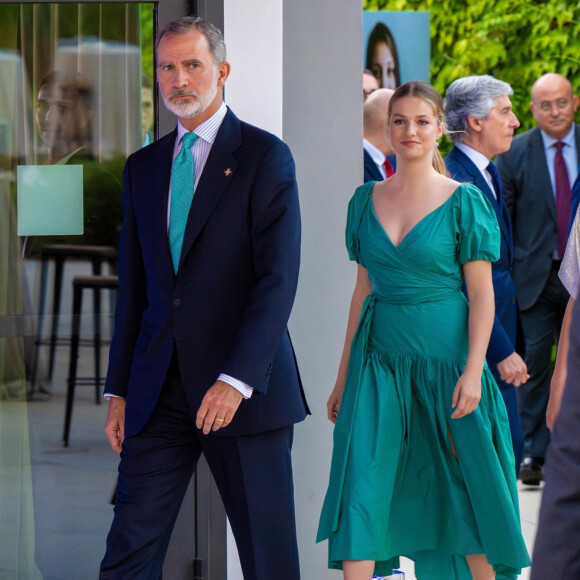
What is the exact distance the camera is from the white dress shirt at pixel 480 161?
184 inches

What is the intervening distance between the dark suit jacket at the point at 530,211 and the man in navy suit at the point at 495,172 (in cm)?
221

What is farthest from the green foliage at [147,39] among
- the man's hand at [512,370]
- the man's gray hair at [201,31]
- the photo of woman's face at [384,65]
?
the photo of woman's face at [384,65]

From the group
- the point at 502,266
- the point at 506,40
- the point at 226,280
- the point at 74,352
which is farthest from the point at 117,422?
the point at 506,40

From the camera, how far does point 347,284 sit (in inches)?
171

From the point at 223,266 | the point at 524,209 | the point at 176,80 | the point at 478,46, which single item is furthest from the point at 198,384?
the point at 478,46

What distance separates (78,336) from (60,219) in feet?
1.31

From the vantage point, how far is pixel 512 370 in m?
4.27

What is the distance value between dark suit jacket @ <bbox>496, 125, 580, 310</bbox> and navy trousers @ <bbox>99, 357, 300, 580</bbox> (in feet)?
13.0

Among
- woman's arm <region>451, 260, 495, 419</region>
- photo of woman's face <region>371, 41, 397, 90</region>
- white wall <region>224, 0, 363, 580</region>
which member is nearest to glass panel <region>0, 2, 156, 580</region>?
white wall <region>224, 0, 363, 580</region>

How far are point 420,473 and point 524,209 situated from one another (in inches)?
142

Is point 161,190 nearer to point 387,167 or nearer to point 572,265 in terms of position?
point 572,265

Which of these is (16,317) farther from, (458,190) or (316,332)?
(458,190)

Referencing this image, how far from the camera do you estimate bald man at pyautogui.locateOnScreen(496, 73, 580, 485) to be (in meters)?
7.02

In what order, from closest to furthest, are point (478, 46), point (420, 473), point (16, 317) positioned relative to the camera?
point (420, 473) → point (16, 317) → point (478, 46)
